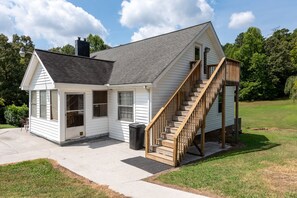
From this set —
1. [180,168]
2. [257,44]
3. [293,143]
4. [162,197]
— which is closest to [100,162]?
[180,168]

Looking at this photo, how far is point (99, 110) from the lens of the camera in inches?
419

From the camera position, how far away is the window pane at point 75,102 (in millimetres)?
9626

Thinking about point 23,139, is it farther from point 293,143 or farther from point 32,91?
point 293,143

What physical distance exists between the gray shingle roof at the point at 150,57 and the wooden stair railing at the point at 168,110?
1148 mm

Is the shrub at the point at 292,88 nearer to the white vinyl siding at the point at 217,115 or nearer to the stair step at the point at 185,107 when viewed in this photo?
the white vinyl siding at the point at 217,115

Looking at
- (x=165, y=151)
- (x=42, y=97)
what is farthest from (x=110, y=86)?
(x=165, y=151)

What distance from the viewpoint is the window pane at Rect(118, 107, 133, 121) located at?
9922 millimetres

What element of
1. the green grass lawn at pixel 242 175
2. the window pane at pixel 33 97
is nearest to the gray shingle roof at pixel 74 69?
the window pane at pixel 33 97

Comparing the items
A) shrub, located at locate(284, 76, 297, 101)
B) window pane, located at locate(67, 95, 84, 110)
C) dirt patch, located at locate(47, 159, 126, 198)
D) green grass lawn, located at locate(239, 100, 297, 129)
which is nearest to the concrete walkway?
dirt patch, located at locate(47, 159, 126, 198)

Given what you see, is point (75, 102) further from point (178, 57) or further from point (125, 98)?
point (178, 57)

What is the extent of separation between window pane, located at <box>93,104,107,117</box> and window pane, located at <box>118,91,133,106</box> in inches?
38.6

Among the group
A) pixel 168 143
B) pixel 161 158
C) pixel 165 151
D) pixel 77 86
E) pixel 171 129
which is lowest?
pixel 161 158

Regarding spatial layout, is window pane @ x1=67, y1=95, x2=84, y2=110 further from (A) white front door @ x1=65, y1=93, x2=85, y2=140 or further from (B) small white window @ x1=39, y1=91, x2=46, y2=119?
(B) small white window @ x1=39, y1=91, x2=46, y2=119

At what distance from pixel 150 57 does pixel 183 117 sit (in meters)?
3.70
